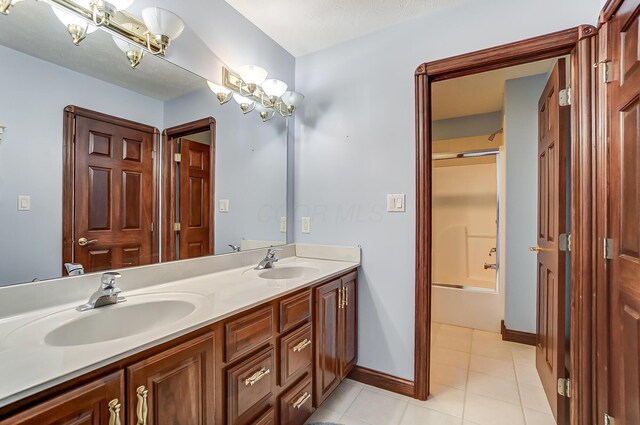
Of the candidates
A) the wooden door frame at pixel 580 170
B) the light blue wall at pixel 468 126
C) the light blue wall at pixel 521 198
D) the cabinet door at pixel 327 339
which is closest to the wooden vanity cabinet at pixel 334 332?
the cabinet door at pixel 327 339

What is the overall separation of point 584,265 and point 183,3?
2326mm

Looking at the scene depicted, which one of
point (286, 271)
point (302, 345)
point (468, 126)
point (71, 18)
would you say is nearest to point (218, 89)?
point (71, 18)

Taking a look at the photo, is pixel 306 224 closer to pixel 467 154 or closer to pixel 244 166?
pixel 244 166

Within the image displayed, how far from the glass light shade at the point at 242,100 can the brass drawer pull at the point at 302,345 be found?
4.84ft

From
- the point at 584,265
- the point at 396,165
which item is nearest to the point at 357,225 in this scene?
the point at 396,165

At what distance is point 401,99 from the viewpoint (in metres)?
1.85

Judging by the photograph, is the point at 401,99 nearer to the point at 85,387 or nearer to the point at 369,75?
the point at 369,75

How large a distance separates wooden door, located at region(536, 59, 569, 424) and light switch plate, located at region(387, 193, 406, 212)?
787mm

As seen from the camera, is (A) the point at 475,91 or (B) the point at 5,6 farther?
(A) the point at 475,91

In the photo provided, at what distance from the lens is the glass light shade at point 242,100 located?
1848mm

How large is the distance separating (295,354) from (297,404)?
0.81ft

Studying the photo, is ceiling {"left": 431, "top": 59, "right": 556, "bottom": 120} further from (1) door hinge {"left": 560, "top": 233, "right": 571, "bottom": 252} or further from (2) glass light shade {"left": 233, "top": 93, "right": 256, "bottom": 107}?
(2) glass light shade {"left": 233, "top": 93, "right": 256, "bottom": 107}

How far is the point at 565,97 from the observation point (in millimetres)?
1486

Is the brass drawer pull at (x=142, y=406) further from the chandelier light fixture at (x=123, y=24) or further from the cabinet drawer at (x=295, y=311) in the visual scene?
the chandelier light fixture at (x=123, y=24)
